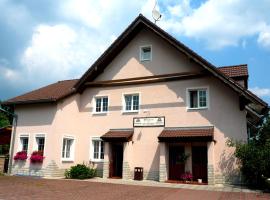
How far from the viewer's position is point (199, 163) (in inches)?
605

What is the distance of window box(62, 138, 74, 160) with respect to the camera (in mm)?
17781

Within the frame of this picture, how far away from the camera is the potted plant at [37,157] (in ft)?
54.9

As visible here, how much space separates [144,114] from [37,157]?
639cm

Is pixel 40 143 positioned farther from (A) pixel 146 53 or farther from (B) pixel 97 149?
(A) pixel 146 53

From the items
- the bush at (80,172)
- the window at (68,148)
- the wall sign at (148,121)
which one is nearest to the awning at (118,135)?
the wall sign at (148,121)

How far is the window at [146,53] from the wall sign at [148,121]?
3566 mm

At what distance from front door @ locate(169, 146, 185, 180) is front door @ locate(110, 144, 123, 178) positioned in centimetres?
308

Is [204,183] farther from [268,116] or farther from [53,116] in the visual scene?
[53,116]

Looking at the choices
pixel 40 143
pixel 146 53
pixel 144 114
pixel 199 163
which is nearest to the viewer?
pixel 199 163

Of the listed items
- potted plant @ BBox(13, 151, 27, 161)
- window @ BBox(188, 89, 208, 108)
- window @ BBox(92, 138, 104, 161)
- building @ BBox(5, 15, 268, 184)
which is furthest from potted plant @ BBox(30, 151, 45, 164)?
window @ BBox(188, 89, 208, 108)

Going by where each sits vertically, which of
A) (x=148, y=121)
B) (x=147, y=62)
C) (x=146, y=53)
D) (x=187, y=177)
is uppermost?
(x=146, y=53)

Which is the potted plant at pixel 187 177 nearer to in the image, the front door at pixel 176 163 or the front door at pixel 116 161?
the front door at pixel 176 163

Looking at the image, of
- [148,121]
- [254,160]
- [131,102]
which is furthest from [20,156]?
[254,160]

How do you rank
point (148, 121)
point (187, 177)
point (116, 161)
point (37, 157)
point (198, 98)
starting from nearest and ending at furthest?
1. point (187, 177)
2. point (198, 98)
3. point (37, 157)
4. point (148, 121)
5. point (116, 161)
